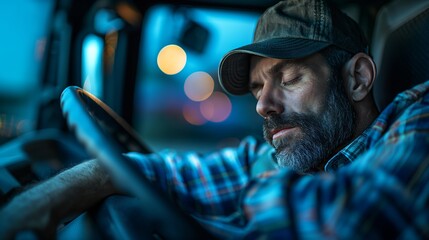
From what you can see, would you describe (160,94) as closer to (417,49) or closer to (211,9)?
(211,9)

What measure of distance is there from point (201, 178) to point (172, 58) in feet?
4.61

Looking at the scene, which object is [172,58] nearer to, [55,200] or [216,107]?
[55,200]

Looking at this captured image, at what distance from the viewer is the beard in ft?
5.95

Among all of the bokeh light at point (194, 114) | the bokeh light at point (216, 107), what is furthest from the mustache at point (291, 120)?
the bokeh light at point (194, 114)

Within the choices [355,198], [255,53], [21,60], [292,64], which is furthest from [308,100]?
[21,60]

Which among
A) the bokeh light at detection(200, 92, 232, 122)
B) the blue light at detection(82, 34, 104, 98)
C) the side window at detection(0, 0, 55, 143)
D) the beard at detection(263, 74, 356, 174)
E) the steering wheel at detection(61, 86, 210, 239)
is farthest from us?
the bokeh light at detection(200, 92, 232, 122)

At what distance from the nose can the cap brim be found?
17 cm

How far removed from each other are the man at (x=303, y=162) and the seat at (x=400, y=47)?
181mm

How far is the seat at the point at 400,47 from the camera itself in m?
1.98

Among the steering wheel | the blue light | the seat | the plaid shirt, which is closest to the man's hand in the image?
the steering wheel

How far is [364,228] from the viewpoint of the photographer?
2.94 ft

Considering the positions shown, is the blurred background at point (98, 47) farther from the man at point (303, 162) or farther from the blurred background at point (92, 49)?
the man at point (303, 162)

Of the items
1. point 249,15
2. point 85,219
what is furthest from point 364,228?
point 249,15

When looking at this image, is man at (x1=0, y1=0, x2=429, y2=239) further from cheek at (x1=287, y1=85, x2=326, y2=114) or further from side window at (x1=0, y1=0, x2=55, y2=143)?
side window at (x1=0, y1=0, x2=55, y2=143)
